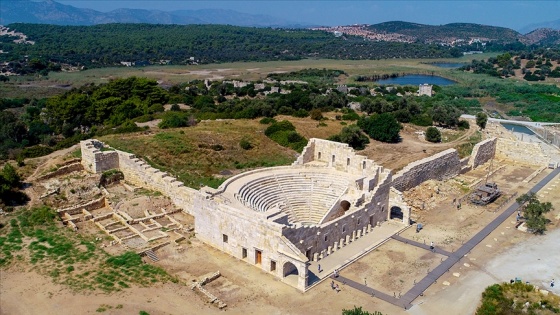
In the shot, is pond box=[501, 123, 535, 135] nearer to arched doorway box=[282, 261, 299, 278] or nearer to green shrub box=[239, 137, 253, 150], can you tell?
green shrub box=[239, 137, 253, 150]

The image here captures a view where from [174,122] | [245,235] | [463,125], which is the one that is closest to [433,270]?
[245,235]

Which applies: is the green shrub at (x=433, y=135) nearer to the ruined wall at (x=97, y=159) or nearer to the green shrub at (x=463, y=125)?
the green shrub at (x=463, y=125)

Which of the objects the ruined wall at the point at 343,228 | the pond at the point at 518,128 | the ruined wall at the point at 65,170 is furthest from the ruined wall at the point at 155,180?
the pond at the point at 518,128

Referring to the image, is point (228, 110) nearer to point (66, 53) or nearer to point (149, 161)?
point (149, 161)

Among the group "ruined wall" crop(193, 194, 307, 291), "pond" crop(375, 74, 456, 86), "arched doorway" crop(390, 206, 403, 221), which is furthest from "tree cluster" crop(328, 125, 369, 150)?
"pond" crop(375, 74, 456, 86)

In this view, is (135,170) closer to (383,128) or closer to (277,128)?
(277,128)

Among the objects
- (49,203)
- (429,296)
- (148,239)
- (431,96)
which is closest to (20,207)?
(49,203)
